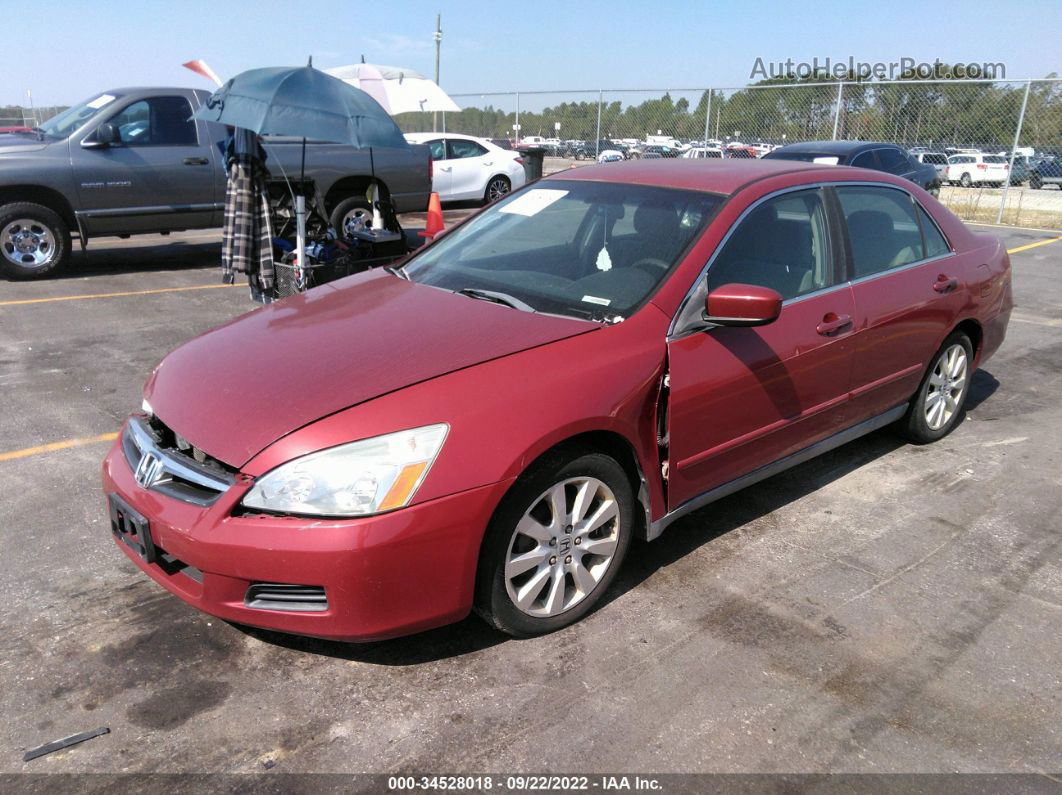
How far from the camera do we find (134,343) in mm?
6559

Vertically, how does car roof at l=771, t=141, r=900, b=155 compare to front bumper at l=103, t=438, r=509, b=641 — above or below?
above

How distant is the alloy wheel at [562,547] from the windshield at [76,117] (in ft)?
27.6

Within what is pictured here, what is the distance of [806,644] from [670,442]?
86 centimetres

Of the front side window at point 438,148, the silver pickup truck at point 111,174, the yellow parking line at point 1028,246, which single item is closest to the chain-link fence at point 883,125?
the yellow parking line at point 1028,246

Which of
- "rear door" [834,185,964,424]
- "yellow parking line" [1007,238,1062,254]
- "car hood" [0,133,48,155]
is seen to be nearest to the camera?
"rear door" [834,185,964,424]

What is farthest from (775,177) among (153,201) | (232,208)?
(153,201)

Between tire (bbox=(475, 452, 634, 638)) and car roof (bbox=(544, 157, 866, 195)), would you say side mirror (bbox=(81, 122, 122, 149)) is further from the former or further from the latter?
tire (bbox=(475, 452, 634, 638))

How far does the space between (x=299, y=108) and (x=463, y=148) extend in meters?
9.40

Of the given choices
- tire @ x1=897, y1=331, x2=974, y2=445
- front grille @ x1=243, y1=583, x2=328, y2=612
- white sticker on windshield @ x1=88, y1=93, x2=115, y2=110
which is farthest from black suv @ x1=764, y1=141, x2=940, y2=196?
front grille @ x1=243, y1=583, x2=328, y2=612

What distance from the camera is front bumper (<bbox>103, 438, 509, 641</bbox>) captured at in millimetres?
2426

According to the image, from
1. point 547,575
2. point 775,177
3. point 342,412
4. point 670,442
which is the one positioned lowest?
point 547,575

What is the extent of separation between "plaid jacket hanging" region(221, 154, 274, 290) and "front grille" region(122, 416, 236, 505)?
14.3 feet

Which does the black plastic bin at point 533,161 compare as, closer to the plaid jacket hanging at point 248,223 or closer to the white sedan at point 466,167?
the white sedan at point 466,167

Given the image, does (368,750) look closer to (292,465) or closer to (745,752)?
(292,465)
